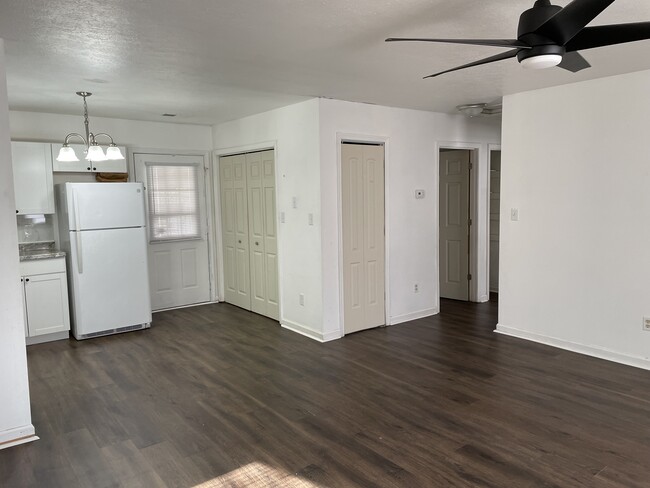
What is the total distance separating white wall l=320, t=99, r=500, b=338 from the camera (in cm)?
461

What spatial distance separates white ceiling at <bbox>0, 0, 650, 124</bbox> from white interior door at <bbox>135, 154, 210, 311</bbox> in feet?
4.24

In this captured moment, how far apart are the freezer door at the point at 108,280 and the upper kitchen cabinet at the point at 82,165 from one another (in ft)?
2.73

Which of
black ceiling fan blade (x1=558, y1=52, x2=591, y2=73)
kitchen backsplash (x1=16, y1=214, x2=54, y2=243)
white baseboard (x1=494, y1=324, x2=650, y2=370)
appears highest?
black ceiling fan blade (x1=558, y1=52, x2=591, y2=73)

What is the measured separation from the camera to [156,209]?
19.6 feet

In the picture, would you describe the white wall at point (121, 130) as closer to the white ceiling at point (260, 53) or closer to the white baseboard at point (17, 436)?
the white ceiling at point (260, 53)

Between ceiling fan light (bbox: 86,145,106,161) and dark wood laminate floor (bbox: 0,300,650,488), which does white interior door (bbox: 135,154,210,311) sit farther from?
ceiling fan light (bbox: 86,145,106,161)

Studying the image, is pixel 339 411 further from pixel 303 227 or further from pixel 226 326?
pixel 226 326

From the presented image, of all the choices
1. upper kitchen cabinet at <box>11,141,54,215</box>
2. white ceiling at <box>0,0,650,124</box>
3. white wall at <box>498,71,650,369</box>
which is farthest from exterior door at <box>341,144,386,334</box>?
upper kitchen cabinet at <box>11,141,54,215</box>

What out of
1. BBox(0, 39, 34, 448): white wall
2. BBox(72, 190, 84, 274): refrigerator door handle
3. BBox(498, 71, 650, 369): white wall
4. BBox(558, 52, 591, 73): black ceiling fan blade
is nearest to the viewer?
BBox(558, 52, 591, 73): black ceiling fan blade

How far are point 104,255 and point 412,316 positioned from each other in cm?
342

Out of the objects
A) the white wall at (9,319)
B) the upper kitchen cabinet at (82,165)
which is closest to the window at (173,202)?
the upper kitchen cabinet at (82,165)

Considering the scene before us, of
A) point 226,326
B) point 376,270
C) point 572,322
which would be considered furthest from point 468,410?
point 226,326

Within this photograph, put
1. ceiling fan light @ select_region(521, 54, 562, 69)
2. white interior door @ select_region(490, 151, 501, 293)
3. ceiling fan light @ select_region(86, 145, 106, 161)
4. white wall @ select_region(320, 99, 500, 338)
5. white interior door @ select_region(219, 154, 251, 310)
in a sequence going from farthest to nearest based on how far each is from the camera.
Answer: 1. white interior door @ select_region(490, 151, 501, 293)
2. white interior door @ select_region(219, 154, 251, 310)
3. white wall @ select_region(320, 99, 500, 338)
4. ceiling fan light @ select_region(86, 145, 106, 161)
5. ceiling fan light @ select_region(521, 54, 562, 69)

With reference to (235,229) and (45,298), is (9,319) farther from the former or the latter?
(235,229)
